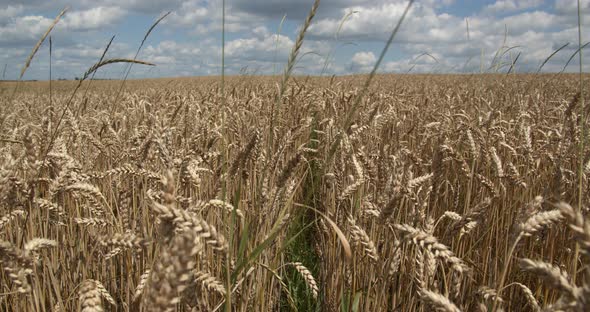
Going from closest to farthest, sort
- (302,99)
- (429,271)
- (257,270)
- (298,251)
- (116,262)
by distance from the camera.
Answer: (429,271), (257,270), (116,262), (298,251), (302,99)

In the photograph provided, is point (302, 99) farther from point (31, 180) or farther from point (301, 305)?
point (31, 180)

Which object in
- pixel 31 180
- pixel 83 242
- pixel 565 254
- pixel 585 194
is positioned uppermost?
pixel 31 180

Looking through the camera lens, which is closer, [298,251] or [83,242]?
[83,242]

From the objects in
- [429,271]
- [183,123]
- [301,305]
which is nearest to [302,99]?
[183,123]

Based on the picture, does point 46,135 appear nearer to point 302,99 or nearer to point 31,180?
point 31,180

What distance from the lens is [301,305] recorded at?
2.30 meters

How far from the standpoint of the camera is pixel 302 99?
5.32 metres

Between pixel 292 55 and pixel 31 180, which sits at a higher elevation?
pixel 292 55

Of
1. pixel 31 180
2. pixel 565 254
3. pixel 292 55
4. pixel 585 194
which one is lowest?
pixel 565 254

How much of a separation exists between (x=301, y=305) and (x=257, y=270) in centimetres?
81

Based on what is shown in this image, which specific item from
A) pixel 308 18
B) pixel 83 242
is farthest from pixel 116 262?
pixel 308 18

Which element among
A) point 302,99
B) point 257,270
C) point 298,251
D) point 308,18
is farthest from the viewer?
point 302,99

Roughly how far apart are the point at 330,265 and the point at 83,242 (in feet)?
3.58

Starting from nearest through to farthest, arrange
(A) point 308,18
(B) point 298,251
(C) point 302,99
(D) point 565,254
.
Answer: (A) point 308,18, (D) point 565,254, (B) point 298,251, (C) point 302,99
